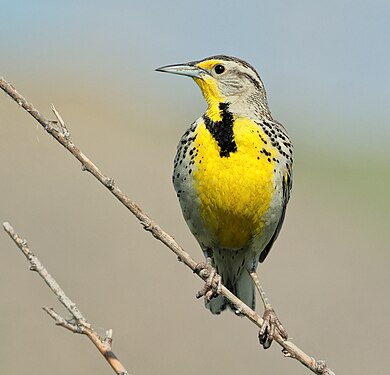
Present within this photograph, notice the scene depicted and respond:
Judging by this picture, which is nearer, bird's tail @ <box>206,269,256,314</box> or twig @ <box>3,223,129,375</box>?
twig @ <box>3,223,129,375</box>

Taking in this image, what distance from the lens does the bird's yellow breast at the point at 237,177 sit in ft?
14.6

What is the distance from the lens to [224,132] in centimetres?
452

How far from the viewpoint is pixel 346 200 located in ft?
75.4

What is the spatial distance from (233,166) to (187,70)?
0.54 m

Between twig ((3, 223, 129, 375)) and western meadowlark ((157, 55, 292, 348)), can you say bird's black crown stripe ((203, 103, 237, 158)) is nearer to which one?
western meadowlark ((157, 55, 292, 348))

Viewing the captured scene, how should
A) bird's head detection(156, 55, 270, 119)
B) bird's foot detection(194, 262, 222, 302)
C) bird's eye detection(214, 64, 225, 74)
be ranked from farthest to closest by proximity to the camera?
bird's eye detection(214, 64, 225, 74)
bird's head detection(156, 55, 270, 119)
bird's foot detection(194, 262, 222, 302)

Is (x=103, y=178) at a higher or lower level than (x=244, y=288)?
lower

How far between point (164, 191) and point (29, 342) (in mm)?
8627

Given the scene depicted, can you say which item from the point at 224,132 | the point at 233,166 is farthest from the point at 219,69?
the point at 233,166

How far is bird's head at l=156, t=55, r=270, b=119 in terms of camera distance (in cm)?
475

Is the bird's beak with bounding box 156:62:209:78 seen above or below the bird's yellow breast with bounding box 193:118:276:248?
above

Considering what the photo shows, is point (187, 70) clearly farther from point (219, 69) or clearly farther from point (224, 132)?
point (224, 132)

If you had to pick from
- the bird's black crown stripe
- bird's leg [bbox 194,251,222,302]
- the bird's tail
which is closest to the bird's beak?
the bird's black crown stripe

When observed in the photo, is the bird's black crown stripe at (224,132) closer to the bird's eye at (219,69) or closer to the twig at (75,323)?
the bird's eye at (219,69)
